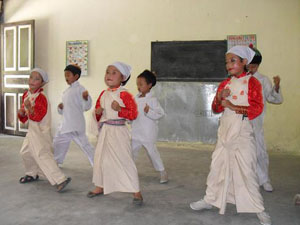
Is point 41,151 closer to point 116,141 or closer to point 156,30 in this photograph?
point 116,141

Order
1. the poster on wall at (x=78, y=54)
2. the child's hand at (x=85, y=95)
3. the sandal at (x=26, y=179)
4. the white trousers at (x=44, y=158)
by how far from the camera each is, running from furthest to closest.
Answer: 1. the poster on wall at (x=78, y=54)
2. the child's hand at (x=85, y=95)
3. the sandal at (x=26, y=179)
4. the white trousers at (x=44, y=158)

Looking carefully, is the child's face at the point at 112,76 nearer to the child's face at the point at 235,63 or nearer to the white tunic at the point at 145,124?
the white tunic at the point at 145,124

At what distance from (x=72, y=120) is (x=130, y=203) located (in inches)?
58.3

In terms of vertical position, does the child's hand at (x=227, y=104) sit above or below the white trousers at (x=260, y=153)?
above

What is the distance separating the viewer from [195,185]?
3578mm

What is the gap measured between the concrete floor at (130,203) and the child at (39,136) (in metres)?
0.16

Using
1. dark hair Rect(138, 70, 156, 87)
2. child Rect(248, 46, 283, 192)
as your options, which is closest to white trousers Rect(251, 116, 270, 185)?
child Rect(248, 46, 283, 192)

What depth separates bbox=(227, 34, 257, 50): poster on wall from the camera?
18.3 feet

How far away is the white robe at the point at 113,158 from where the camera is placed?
2.89 metres

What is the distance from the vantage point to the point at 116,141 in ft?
9.61

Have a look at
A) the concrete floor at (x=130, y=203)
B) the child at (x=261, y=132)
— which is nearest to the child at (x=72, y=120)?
the concrete floor at (x=130, y=203)

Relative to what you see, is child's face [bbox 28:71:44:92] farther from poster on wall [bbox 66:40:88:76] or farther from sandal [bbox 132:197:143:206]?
poster on wall [bbox 66:40:88:76]

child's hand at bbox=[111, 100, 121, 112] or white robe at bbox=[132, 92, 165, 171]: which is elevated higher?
child's hand at bbox=[111, 100, 121, 112]

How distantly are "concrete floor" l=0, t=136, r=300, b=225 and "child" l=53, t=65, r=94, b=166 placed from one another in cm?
26
